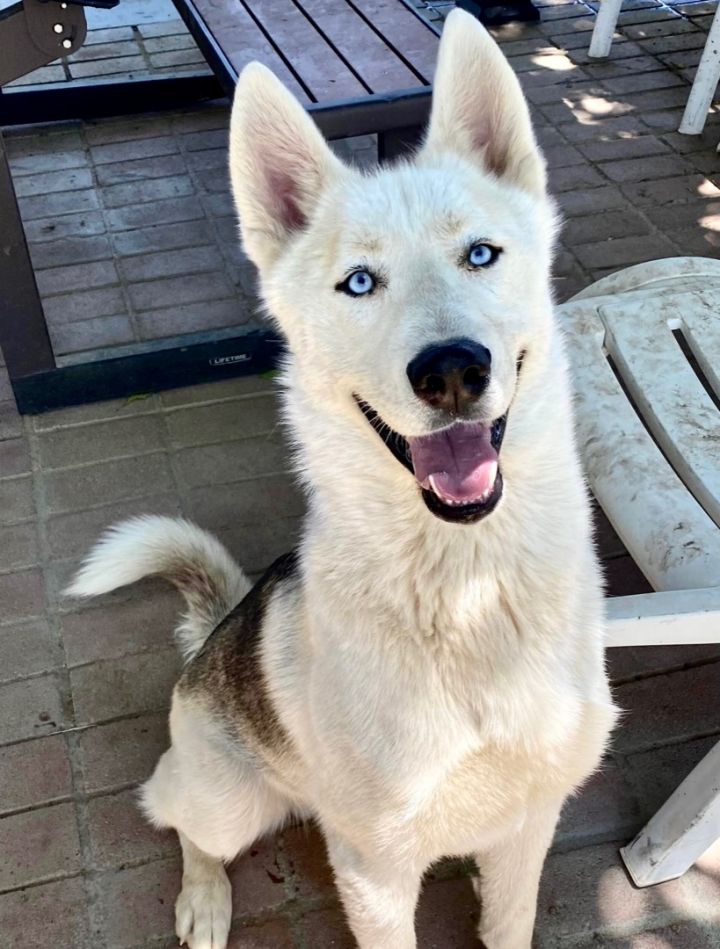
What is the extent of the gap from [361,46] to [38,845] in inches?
122

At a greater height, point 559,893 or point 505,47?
point 505,47

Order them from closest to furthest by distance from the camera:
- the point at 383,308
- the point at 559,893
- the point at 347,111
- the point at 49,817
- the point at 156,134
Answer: the point at 383,308
the point at 559,893
the point at 49,817
the point at 347,111
the point at 156,134

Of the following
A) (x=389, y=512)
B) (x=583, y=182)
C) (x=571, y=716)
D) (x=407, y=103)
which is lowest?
(x=583, y=182)

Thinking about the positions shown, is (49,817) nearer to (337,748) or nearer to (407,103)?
(337,748)

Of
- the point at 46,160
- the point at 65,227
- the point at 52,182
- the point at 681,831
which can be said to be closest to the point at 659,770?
the point at 681,831

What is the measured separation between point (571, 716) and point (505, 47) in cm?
566

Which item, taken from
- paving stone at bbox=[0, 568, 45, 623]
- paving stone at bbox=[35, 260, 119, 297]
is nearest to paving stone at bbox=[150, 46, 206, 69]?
paving stone at bbox=[35, 260, 119, 297]

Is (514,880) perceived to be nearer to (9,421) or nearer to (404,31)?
(9,421)

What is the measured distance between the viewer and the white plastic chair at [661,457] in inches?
82.2

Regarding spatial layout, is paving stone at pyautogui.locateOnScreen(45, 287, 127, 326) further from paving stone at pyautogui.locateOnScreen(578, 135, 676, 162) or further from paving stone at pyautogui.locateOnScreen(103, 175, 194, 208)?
paving stone at pyautogui.locateOnScreen(578, 135, 676, 162)

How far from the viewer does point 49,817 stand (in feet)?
8.89

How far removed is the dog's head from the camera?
5.38 ft

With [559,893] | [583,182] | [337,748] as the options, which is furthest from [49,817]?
[583,182]

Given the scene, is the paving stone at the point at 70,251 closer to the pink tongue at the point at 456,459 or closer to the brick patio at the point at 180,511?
the brick patio at the point at 180,511
